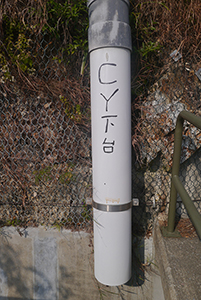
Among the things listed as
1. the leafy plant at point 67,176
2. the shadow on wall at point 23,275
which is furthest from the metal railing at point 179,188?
the shadow on wall at point 23,275

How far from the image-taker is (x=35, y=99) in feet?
6.07

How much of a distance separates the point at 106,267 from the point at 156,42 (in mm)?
1794

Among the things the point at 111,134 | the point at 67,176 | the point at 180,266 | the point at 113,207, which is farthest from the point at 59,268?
the point at 111,134

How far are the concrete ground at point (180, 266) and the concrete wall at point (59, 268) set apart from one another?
34cm

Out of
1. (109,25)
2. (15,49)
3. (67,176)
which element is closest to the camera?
(109,25)

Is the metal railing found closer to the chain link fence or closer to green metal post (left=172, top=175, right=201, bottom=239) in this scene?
green metal post (left=172, top=175, right=201, bottom=239)

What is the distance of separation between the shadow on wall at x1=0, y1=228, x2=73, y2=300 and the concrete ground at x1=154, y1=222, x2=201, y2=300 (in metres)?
1.00

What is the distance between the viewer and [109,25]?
1.33m

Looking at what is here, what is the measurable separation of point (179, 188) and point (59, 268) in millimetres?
1404

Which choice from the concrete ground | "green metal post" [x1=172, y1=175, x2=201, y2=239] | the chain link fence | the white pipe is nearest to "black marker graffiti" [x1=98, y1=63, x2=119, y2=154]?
the white pipe

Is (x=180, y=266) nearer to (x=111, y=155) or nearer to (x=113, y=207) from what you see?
(x=113, y=207)

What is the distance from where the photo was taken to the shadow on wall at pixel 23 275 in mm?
1976

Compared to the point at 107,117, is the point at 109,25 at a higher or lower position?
higher

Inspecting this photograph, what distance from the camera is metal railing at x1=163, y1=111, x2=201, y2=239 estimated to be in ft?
3.35
